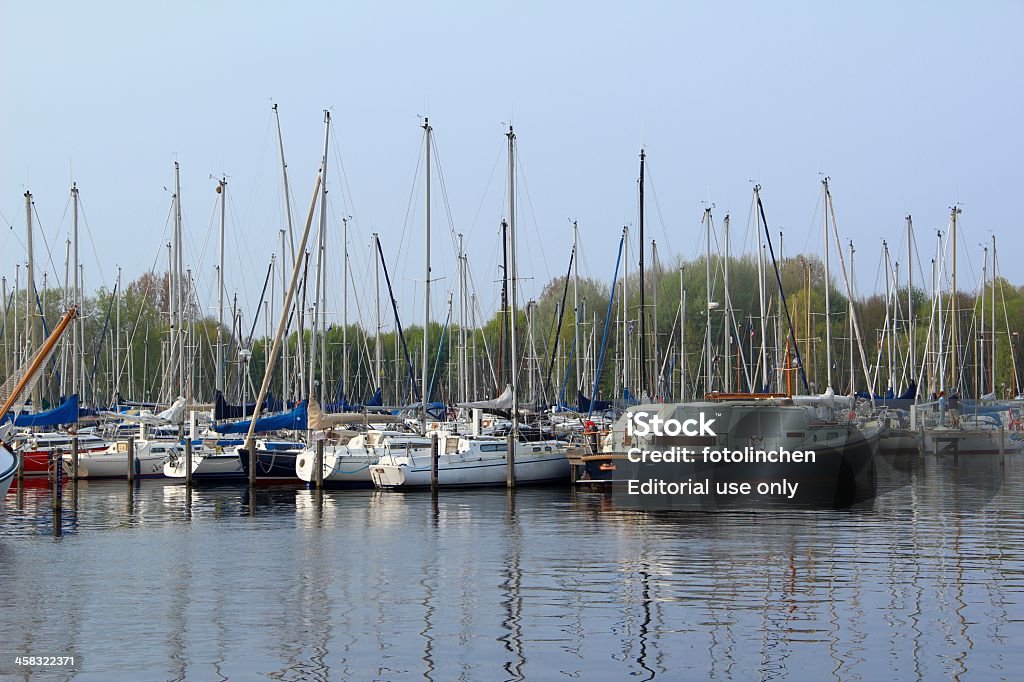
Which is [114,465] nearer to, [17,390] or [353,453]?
[353,453]

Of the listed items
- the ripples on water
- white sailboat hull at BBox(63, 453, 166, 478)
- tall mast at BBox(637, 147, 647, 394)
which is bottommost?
the ripples on water

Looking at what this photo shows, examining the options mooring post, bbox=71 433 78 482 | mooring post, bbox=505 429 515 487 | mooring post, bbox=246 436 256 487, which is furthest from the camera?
mooring post, bbox=246 436 256 487

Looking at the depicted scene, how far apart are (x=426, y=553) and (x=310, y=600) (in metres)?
7.22

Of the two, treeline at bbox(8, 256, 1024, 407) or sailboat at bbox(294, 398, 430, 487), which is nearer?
sailboat at bbox(294, 398, 430, 487)

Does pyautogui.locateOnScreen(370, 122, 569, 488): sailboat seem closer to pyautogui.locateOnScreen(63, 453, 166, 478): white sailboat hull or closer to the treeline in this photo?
pyautogui.locateOnScreen(63, 453, 166, 478): white sailboat hull

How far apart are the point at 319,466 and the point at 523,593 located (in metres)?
28.1

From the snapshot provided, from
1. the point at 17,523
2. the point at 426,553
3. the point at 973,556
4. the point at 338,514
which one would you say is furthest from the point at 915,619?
the point at 17,523

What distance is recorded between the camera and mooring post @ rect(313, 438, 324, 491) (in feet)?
171

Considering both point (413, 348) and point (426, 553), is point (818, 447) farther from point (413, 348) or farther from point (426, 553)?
point (413, 348)

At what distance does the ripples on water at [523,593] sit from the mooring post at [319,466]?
903cm

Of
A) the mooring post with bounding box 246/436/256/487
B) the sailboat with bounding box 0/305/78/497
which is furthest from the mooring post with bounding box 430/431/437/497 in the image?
the sailboat with bounding box 0/305/78/497

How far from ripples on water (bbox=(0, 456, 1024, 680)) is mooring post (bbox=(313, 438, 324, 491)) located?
29.6 ft

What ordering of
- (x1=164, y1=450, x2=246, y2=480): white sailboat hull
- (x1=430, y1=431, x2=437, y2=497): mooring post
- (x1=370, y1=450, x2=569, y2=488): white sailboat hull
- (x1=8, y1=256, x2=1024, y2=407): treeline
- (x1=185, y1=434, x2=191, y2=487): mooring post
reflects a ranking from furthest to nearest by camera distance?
(x1=8, y1=256, x2=1024, y2=407): treeline
(x1=164, y1=450, x2=246, y2=480): white sailboat hull
(x1=185, y1=434, x2=191, y2=487): mooring post
(x1=370, y1=450, x2=569, y2=488): white sailboat hull
(x1=430, y1=431, x2=437, y2=497): mooring post

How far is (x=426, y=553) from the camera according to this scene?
104 feet
